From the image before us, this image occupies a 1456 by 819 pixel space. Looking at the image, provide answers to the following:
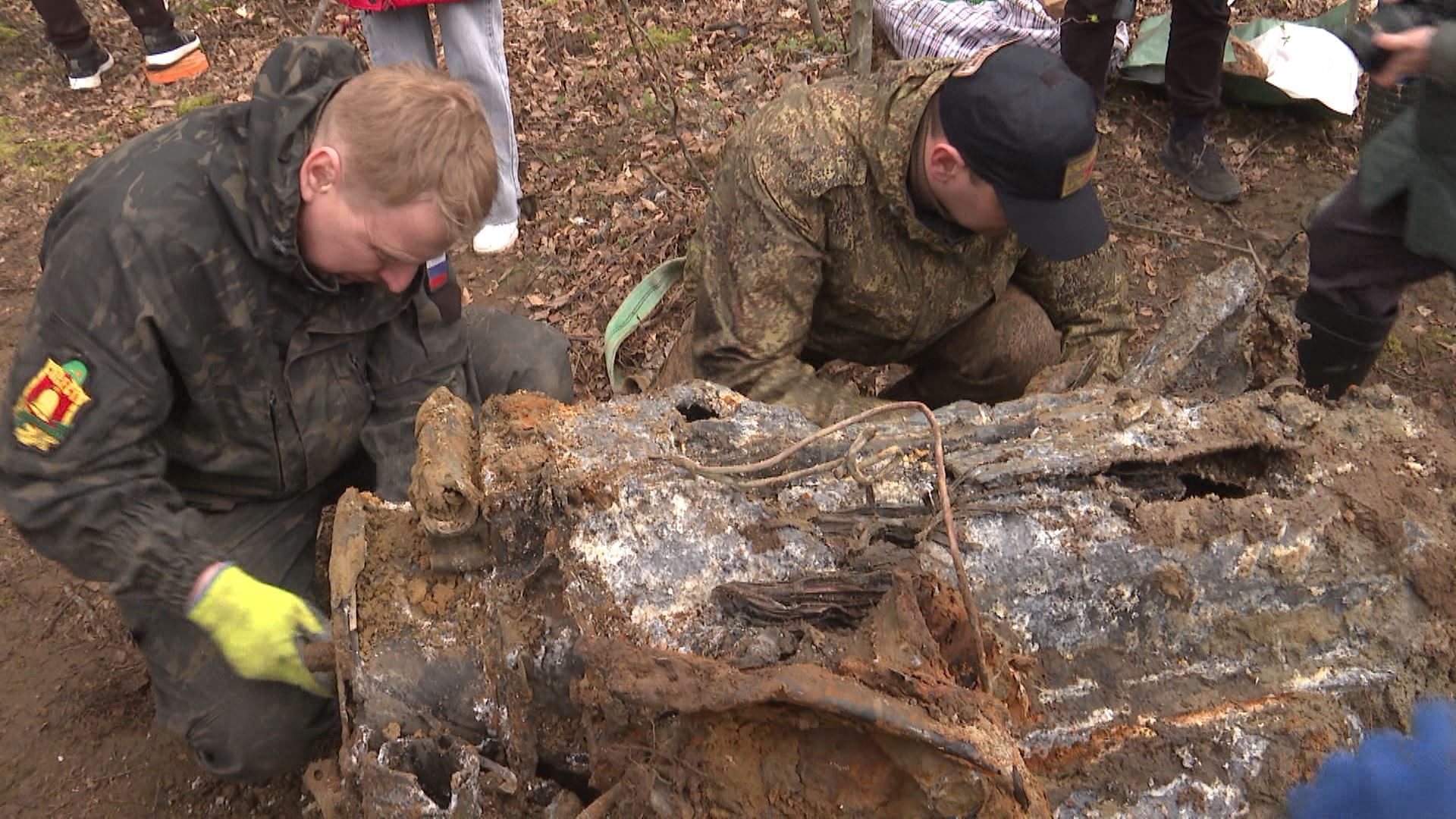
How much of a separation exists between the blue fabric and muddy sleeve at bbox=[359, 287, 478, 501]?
2400 mm

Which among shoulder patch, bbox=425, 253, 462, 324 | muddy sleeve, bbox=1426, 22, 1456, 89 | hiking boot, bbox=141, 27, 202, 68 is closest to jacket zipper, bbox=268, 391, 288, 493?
shoulder patch, bbox=425, 253, 462, 324

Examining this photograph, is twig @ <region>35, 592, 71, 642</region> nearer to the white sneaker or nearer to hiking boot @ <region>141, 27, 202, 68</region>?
the white sneaker

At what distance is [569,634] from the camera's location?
1861mm

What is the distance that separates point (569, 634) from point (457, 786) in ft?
1.12

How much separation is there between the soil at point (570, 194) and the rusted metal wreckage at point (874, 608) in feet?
4.12

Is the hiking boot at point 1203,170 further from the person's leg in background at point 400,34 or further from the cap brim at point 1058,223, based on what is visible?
the person's leg in background at point 400,34

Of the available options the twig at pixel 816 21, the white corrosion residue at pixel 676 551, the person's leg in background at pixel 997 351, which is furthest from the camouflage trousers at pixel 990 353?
the twig at pixel 816 21

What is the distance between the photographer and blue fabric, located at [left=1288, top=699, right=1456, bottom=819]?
1.50m

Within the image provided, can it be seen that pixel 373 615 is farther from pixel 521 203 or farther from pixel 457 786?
pixel 521 203

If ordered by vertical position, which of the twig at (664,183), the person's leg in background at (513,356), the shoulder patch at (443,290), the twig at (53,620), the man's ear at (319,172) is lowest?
the twig at (53,620)

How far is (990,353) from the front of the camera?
3.62 meters

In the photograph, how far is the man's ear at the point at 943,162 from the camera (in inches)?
110

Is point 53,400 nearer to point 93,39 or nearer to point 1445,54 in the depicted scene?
point 1445,54

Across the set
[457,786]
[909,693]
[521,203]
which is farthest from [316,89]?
[521,203]
